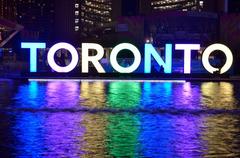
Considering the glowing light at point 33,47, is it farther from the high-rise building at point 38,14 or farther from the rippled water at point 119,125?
the high-rise building at point 38,14

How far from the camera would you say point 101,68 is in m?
35.8

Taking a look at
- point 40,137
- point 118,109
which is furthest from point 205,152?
point 118,109

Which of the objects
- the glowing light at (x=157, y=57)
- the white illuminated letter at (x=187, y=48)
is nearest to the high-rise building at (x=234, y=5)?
the white illuminated letter at (x=187, y=48)

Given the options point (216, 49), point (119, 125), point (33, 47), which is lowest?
point (119, 125)

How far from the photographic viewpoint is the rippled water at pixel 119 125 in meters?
10.8

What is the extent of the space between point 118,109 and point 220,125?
4400 mm

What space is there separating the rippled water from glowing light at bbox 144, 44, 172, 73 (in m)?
11.2

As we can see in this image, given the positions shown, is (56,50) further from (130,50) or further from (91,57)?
(130,50)

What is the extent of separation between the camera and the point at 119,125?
14.3 metres

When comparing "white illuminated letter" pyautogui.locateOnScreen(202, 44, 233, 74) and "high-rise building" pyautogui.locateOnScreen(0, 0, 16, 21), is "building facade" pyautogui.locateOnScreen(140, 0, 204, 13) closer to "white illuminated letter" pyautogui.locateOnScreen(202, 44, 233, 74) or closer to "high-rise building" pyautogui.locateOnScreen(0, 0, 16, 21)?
"high-rise building" pyautogui.locateOnScreen(0, 0, 16, 21)

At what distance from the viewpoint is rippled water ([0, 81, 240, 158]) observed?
35.6ft

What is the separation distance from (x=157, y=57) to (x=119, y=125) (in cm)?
2120

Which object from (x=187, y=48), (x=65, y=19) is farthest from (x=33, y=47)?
(x=65, y=19)

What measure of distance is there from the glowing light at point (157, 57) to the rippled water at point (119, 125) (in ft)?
36.8
